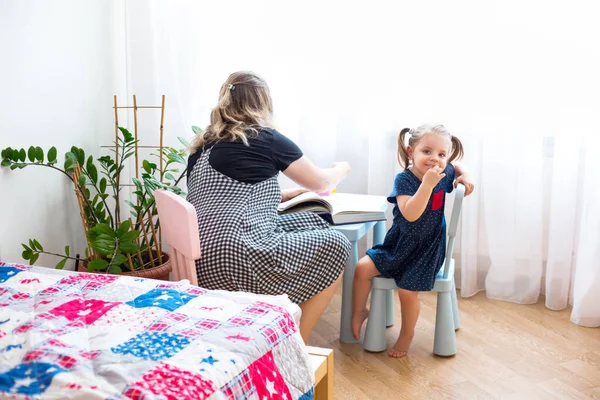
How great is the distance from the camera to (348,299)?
244cm

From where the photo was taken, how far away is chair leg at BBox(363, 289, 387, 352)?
233 centimetres

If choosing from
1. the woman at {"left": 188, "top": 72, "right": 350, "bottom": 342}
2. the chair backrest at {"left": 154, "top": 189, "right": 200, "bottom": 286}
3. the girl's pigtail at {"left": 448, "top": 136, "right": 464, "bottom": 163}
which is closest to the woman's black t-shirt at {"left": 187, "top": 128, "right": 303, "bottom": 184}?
the woman at {"left": 188, "top": 72, "right": 350, "bottom": 342}

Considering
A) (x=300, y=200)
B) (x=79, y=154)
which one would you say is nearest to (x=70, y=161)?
(x=79, y=154)

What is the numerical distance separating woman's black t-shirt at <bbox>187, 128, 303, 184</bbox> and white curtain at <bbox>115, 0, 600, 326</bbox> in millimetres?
964

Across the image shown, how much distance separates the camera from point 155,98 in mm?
3086

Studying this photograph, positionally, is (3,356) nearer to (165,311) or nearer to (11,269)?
(165,311)

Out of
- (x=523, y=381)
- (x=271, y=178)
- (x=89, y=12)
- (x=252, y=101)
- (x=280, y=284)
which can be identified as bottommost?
(x=523, y=381)

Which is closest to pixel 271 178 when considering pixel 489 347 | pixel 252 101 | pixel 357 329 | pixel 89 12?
pixel 252 101

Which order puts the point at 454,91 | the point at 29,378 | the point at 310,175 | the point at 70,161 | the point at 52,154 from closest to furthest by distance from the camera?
1. the point at 29,378
2. the point at 310,175
3. the point at 52,154
4. the point at 70,161
5. the point at 454,91

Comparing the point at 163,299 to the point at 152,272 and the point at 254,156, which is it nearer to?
the point at 254,156

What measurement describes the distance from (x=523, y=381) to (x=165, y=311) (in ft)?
4.23

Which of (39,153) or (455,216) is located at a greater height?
(39,153)

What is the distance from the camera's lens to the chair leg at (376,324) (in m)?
2.33

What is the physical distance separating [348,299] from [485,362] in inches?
20.3
